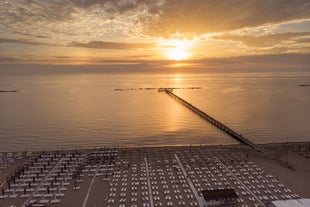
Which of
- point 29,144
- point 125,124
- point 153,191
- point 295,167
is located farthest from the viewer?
point 125,124

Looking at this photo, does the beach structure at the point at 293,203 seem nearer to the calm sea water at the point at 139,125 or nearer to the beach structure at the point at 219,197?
the beach structure at the point at 219,197

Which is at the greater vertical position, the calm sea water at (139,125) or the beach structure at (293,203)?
the calm sea water at (139,125)

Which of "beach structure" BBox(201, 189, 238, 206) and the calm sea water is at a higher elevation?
the calm sea water

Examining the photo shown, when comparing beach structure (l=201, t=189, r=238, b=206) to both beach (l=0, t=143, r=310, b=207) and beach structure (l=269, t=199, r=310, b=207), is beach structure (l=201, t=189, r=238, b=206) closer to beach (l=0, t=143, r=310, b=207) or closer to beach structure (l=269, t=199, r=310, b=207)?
beach (l=0, t=143, r=310, b=207)

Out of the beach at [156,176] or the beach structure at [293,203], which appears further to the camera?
the beach at [156,176]

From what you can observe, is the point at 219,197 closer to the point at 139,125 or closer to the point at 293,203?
the point at 293,203

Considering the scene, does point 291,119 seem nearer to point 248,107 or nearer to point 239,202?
point 248,107

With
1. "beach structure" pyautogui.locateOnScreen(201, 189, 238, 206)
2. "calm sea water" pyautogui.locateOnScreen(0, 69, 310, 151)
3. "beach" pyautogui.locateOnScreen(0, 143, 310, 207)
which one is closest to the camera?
"beach structure" pyautogui.locateOnScreen(201, 189, 238, 206)

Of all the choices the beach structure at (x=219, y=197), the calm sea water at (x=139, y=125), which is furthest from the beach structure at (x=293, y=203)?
the calm sea water at (x=139, y=125)

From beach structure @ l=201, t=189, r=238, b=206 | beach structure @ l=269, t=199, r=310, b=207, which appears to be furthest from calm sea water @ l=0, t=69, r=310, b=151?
beach structure @ l=269, t=199, r=310, b=207

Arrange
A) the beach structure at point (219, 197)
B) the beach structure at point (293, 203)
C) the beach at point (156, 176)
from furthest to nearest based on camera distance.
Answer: the beach at point (156, 176)
the beach structure at point (219, 197)
the beach structure at point (293, 203)

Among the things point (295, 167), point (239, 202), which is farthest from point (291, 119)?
point (239, 202)
